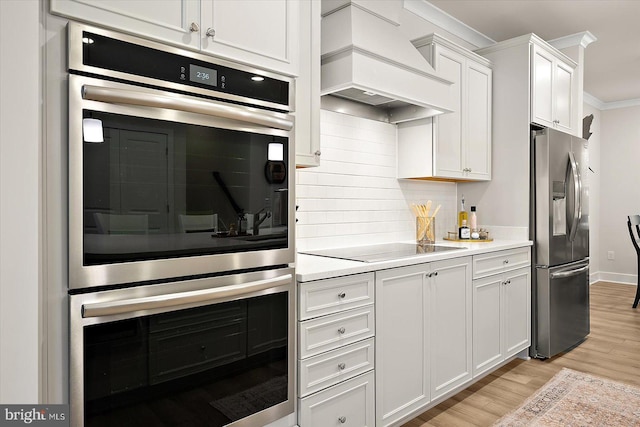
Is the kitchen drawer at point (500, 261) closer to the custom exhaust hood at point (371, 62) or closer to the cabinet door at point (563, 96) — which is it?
the custom exhaust hood at point (371, 62)

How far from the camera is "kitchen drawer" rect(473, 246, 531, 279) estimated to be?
9.61 feet

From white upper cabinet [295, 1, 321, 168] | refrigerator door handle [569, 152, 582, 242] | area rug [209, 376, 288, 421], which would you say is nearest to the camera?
area rug [209, 376, 288, 421]

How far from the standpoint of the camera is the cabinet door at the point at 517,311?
3244 millimetres

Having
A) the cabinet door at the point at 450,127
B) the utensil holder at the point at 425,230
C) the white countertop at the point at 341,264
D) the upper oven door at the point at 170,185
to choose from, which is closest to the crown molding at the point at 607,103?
the cabinet door at the point at 450,127

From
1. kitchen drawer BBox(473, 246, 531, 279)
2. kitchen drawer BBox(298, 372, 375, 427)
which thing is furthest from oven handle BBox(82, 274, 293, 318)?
kitchen drawer BBox(473, 246, 531, 279)

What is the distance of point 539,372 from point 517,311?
0.47 metres

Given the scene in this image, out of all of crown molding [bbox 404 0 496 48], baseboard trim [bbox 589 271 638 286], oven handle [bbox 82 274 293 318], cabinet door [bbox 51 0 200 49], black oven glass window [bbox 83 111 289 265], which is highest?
crown molding [bbox 404 0 496 48]

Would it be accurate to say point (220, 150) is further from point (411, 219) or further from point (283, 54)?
point (411, 219)

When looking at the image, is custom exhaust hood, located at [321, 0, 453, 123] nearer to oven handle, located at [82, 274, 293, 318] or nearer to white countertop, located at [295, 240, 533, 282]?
white countertop, located at [295, 240, 533, 282]

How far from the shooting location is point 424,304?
8.04 ft

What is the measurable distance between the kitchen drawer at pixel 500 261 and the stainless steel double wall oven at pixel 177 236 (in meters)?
1.65

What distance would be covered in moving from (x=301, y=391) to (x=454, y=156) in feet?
7.44

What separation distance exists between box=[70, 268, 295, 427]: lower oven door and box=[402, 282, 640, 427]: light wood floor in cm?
119

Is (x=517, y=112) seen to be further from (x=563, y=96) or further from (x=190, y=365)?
(x=190, y=365)
